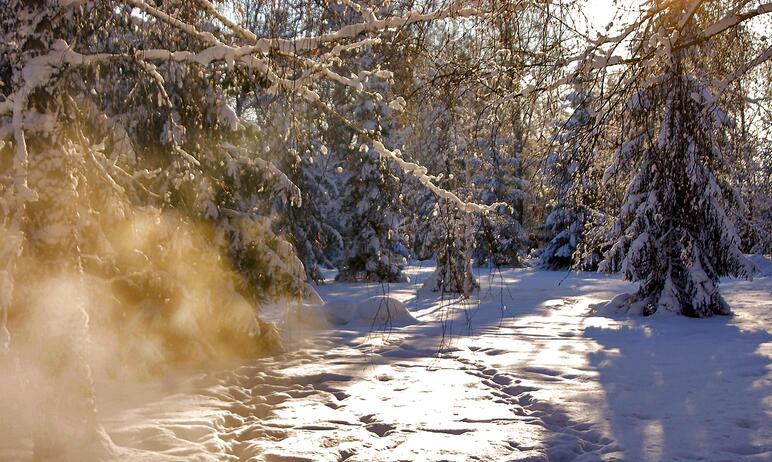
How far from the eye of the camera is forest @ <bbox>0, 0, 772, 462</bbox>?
4055 mm

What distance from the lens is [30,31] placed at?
4188 mm

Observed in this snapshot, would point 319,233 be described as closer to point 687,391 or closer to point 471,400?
point 471,400

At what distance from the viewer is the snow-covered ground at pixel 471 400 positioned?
539cm

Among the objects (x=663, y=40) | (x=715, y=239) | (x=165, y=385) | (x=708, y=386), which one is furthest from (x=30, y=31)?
(x=715, y=239)

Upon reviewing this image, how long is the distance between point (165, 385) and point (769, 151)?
13941 millimetres

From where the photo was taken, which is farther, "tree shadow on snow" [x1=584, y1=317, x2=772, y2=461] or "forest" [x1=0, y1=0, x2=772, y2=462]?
"tree shadow on snow" [x1=584, y1=317, x2=772, y2=461]

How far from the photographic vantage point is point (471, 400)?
7000 mm

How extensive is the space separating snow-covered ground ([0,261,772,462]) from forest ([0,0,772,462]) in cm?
5

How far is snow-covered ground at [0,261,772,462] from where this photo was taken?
5391 millimetres

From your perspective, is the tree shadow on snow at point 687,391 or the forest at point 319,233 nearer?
the forest at point 319,233

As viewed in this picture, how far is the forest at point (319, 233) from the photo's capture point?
4055mm

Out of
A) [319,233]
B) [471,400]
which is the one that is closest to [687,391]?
[471,400]

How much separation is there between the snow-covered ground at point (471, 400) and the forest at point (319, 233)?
49mm

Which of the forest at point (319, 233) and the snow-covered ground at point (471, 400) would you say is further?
the snow-covered ground at point (471, 400)
